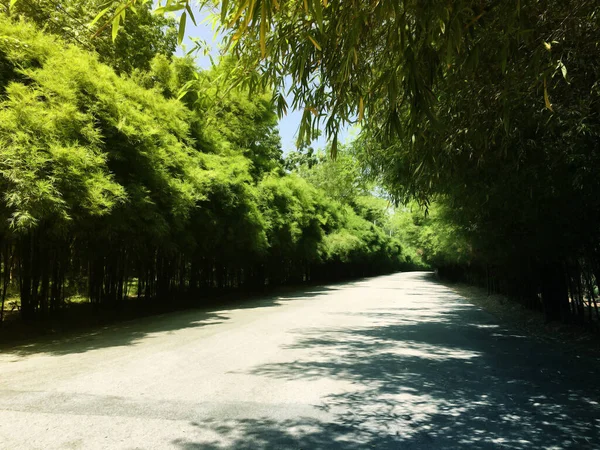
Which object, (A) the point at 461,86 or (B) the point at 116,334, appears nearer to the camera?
(A) the point at 461,86

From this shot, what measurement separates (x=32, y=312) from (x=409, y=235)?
31238 mm

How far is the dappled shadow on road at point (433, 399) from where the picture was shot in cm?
331

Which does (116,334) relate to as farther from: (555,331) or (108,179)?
(555,331)

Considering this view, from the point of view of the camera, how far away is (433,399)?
170 inches

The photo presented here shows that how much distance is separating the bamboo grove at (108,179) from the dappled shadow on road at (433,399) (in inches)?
112

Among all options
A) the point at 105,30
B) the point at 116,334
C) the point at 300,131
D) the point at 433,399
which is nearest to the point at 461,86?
the point at 300,131

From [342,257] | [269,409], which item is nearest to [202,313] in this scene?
[269,409]

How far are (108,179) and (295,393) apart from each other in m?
5.44

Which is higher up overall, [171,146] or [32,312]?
[171,146]

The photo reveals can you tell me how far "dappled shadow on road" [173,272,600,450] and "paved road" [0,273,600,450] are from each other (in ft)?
0.06

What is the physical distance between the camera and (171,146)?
34.1 ft

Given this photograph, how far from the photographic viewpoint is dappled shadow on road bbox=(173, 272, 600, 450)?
331 centimetres

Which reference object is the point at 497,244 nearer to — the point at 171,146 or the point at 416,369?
the point at 416,369

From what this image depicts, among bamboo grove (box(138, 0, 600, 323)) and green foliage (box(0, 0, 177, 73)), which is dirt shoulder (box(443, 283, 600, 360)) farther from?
green foliage (box(0, 0, 177, 73))
